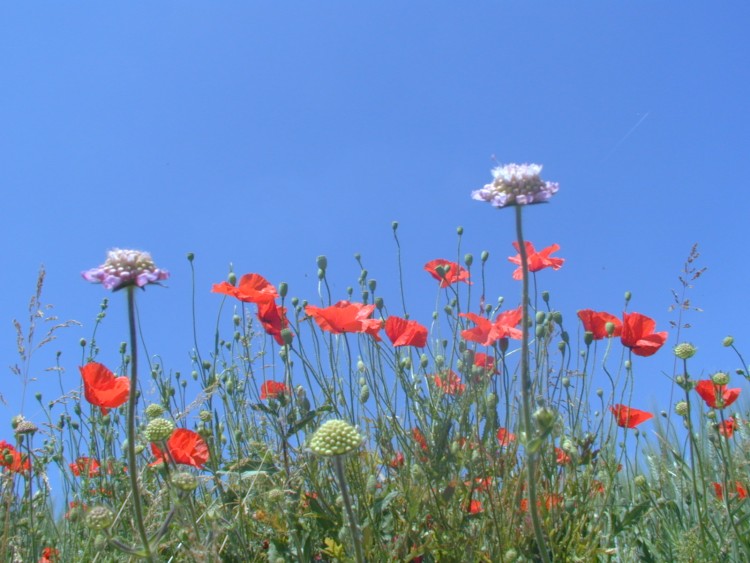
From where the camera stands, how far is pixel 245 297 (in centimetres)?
259

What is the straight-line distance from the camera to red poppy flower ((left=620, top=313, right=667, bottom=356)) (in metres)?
2.67

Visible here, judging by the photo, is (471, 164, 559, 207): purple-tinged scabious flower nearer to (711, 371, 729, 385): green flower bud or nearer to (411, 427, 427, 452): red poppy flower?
(411, 427, 427, 452): red poppy flower

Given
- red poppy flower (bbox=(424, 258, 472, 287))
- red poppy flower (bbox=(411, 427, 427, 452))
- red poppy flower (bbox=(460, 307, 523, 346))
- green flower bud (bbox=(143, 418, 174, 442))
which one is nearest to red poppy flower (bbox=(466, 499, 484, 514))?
red poppy flower (bbox=(411, 427, 427, 452))

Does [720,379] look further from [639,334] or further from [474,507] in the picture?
[474,507]

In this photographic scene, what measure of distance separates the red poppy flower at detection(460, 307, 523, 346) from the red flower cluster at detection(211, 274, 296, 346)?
69 centimetres

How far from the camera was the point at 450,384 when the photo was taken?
260cm

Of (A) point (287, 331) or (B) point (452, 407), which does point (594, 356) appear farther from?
(A) point (287, 331)

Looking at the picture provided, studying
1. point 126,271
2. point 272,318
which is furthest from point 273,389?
point 126,271

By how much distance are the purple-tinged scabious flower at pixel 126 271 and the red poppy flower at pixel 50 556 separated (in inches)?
57.2

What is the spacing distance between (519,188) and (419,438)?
1.26 m

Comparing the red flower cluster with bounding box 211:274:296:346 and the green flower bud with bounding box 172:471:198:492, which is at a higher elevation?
the red flower cluster with bounding box 211:274:296:346

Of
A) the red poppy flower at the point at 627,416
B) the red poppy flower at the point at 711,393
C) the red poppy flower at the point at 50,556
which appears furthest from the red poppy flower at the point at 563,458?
the red poppy flower at the point at 50,556

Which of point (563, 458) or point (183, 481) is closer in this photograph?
point (183, 481)

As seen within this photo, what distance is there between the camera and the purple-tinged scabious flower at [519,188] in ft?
4.83
